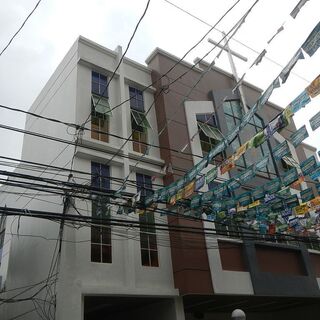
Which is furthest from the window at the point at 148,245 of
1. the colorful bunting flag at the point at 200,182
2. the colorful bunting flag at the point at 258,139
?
the colorful bunting flag at the point at 258,139

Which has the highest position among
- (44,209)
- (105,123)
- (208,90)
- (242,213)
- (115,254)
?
(208,90)

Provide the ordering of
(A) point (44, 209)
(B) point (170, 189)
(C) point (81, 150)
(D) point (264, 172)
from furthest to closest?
(D) point (264, 172) < (A) point (44, 209) < (C) point (81, 150) < (B) point (170, 189)

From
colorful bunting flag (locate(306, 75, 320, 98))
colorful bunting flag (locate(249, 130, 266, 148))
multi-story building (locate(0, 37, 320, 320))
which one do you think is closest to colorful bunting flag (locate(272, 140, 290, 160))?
colorful bunting flag (locate(249, 130, 266, 148))

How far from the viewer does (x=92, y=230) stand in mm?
12055

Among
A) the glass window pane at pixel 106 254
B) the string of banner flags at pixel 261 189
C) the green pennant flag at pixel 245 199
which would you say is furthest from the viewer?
the glass window pane at pixel 106 254

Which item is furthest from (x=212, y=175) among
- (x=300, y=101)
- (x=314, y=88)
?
(x=314, y=88)

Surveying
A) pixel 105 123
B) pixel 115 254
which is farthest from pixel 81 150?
pixel 115 254

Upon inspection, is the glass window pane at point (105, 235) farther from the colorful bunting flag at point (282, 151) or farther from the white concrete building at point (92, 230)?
the colorful bunting flag at point (282, 151)

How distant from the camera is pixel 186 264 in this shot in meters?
12.6

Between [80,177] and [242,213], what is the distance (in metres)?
5.34

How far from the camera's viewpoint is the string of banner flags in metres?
7.33

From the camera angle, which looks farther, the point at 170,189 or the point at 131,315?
the point at 131,315

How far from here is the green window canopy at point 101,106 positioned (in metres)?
14.0

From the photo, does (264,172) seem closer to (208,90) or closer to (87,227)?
(208,90)
